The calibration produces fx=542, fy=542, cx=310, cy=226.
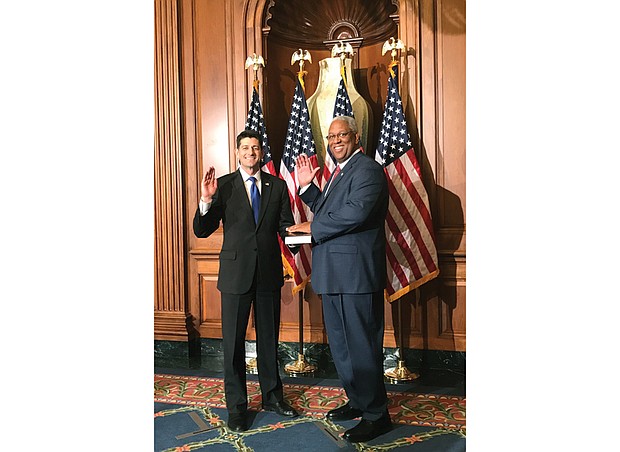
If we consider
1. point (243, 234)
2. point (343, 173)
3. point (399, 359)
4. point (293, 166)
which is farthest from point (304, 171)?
point (399, 359)

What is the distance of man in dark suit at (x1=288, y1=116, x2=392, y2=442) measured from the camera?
284cm

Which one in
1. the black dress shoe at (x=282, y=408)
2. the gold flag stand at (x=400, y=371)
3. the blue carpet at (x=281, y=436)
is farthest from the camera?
the gold flag stand at (x=400, y=371)

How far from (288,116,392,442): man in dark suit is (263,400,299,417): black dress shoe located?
249mm

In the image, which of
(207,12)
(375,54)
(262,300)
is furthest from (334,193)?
(207,12)

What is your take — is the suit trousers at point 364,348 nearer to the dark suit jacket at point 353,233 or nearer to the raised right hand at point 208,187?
the dark suit jacket at point 353,233

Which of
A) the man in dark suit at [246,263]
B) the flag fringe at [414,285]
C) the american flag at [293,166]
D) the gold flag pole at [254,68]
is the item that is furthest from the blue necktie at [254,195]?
the gold flag pole at [254,68]

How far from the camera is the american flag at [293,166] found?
4.12 m

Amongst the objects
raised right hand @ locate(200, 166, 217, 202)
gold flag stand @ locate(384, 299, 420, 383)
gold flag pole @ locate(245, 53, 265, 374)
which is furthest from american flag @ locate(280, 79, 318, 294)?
raised right hand @ locate(200, 166, 217, 202)

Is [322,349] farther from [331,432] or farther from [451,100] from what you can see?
[451,100]

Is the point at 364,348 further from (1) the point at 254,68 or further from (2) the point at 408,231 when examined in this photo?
(1) the point at 254,68

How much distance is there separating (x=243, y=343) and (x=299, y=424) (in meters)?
0.54

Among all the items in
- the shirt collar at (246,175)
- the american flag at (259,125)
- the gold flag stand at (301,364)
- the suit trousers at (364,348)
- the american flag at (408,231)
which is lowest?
the gold flag stand at (301,364)

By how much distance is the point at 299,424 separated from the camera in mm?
2969

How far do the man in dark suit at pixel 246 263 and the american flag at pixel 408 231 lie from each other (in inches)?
40.9
